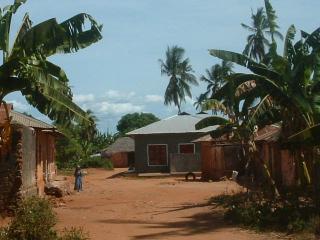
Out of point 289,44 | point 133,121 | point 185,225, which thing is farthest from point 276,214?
point 133,121

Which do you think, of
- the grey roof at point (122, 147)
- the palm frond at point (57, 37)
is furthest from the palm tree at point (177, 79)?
the palm frond at point (57, 37)

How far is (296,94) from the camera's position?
13.9 metres

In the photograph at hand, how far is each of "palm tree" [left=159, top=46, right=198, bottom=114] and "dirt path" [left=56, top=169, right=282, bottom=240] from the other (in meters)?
37.0

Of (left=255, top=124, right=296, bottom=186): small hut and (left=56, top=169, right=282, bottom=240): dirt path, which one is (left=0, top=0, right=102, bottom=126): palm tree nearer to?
(left=56, top=169, right=282, bottom=240): dirt path

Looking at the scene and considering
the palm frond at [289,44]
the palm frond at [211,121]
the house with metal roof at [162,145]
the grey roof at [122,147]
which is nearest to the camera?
the palm frond at [289,44]

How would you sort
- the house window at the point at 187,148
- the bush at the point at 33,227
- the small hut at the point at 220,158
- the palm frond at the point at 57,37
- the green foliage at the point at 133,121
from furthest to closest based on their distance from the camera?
1. the green foliage at the point at 133,121
2. the house window at the point at 187,148
3. the small hut at the point at 220,158
4. the palm frond at the point at 57,37
5. the bush at the point at 33,227

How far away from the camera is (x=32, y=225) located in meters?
10.5

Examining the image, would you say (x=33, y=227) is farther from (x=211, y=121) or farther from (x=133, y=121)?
(x=133, y=121)

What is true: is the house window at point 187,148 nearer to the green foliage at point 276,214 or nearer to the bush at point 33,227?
the green foliage at point 276,214

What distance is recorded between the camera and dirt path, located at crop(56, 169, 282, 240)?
13.5 metres

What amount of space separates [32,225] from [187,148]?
93.9ft

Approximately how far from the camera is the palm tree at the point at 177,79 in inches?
2437

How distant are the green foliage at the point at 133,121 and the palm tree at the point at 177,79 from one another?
25.0 metres

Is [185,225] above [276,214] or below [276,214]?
below
